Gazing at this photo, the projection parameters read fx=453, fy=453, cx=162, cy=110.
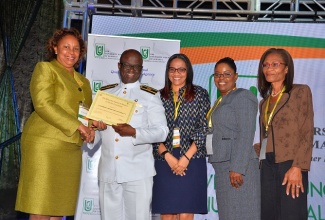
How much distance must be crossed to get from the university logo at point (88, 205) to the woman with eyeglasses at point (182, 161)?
179cm

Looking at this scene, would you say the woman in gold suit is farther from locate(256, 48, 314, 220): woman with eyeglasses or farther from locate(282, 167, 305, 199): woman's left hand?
locate(282, 167, 305, 199): woman's left hand

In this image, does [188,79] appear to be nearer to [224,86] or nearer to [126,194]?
[224,86]

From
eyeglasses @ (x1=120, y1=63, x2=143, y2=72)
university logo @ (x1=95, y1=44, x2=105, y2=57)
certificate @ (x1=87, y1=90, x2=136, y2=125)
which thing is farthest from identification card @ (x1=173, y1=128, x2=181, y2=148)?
university logo @ (x1=95, y1=44, x2=105, y2=57)

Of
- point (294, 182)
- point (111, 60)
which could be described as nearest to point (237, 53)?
point (111, 60)

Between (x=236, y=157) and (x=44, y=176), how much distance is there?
144 cm

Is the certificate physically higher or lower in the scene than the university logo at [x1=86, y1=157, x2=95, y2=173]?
higher

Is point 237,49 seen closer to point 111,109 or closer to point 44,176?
point 111,109

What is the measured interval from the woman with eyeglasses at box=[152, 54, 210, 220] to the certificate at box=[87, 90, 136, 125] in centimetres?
41

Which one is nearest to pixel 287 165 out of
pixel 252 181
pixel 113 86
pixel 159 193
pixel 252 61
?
pixel 252 181

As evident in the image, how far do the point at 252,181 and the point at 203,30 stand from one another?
2.70 metres

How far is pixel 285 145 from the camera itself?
3088 mm

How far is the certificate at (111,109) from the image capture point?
344 centimetres

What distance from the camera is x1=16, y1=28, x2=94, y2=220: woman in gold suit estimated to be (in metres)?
3.26

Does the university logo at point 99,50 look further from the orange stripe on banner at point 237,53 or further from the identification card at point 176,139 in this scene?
the identification card at point 176,139
